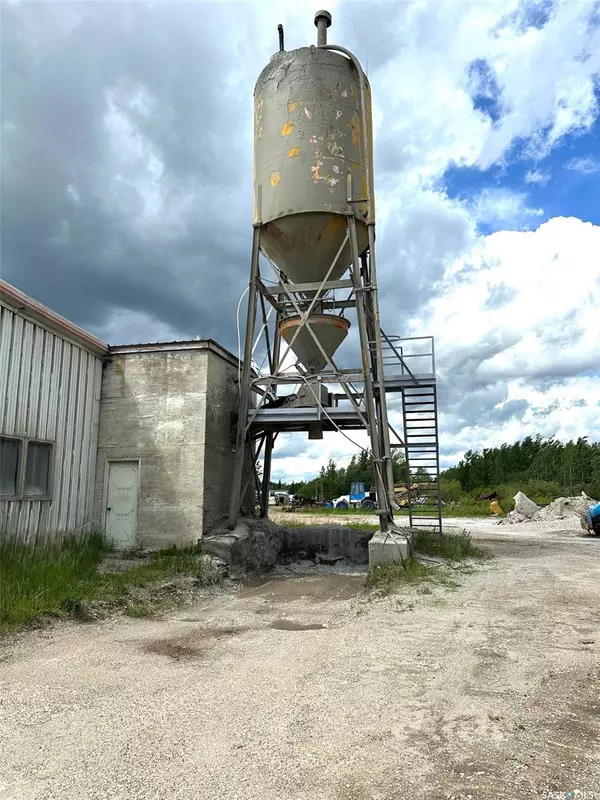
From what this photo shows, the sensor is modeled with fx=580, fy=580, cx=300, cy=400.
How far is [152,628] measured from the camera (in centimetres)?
707

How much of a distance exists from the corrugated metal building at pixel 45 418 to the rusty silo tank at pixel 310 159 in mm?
4764

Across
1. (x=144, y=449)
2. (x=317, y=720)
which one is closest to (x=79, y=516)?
(x=144, y=449)

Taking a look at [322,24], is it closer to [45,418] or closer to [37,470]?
[45,418]

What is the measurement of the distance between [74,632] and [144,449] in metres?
5.59

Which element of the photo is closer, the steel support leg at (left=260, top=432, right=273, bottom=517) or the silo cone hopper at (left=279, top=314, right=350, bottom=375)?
the silo cone hopper at (left=279, top=314, right=350, bottom=375)

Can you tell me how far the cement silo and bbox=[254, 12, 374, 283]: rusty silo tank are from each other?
0.02 m

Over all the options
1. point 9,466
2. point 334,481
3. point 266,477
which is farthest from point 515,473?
point 9,466

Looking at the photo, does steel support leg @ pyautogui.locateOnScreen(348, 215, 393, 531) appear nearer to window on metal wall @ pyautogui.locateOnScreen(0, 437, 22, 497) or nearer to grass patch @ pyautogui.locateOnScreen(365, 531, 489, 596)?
grass patch @ pyautogui.locateOnScreen(365, 531, 489, 596)

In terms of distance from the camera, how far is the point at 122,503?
11906 mm

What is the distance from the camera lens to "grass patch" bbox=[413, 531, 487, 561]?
1220cm

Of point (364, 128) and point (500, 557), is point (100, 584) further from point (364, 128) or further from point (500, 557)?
point (364, 128)

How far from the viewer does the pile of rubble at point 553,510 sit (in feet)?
Answer: 89.4

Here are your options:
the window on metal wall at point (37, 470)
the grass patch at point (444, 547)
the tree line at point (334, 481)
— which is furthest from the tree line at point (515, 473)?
the window on metal wall at point (37, 470)

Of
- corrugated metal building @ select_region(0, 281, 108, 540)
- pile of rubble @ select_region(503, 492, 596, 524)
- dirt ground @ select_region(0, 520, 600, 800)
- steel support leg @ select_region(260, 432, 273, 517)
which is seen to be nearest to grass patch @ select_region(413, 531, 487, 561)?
steel support leg @ select_region(260, 432, 273, 517)
